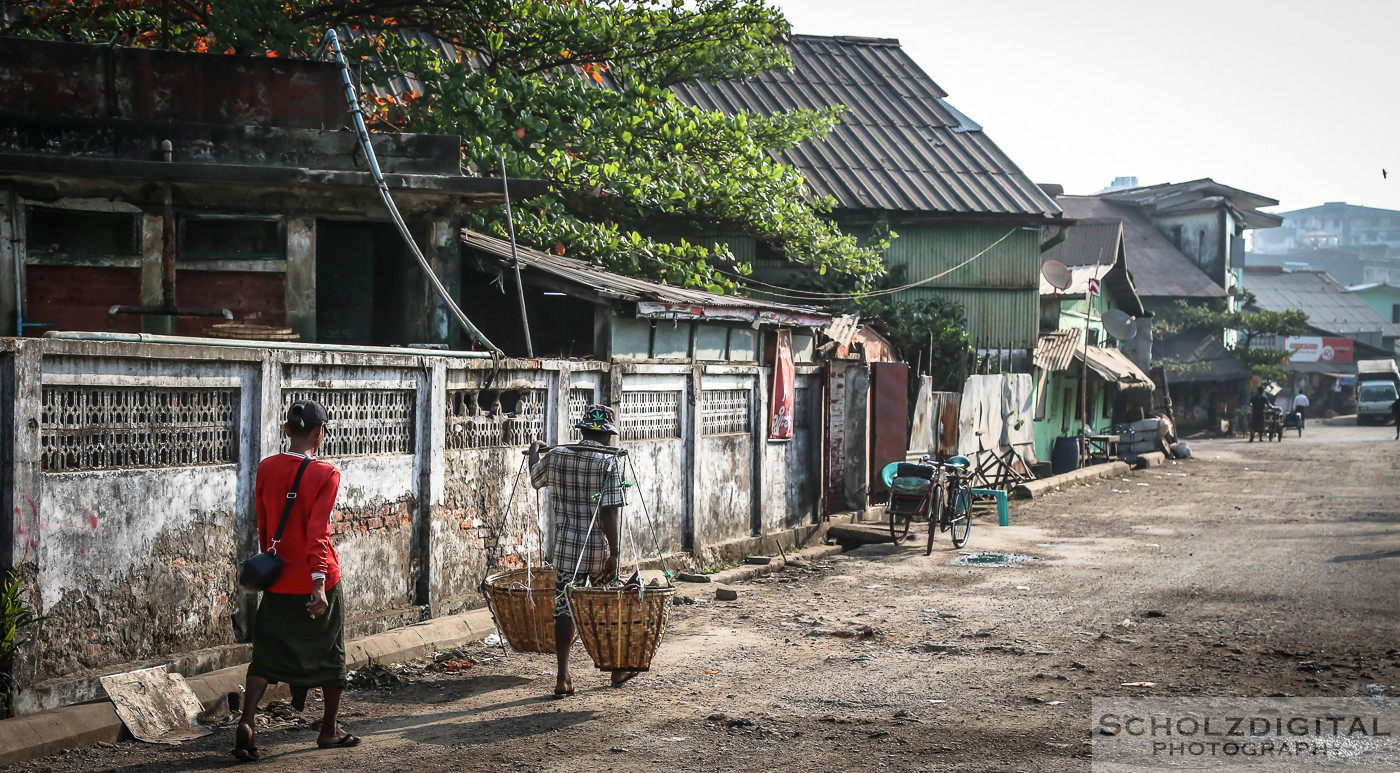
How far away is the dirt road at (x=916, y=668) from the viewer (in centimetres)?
562

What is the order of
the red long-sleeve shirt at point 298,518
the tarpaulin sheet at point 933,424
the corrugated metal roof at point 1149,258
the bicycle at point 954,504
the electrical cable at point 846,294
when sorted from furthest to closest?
1. the corrugated metal roof at point 1149,258
2. the electrical cable at point 846,294
3. the tarpaulin sheet at point 933,424
4. the bicycle at point 954,504
5. the red long-sleeve shirt at point 298,518

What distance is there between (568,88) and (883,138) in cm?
1291

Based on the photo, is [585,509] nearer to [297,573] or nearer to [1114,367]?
[297,573]

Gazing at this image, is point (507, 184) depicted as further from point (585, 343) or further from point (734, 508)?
point (734, 508)

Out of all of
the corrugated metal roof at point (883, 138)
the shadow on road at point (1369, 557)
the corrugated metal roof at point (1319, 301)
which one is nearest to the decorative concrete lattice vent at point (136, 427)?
the shadow on road at point (1369, 557)

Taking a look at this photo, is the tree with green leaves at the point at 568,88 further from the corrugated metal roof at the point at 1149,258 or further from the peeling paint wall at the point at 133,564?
the corrugated metal roof at the point at 1149,258

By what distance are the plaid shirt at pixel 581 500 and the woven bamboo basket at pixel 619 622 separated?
37 cm

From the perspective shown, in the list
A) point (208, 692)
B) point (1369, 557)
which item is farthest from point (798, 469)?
point (208, 692)

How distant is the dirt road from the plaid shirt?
0.80 metres

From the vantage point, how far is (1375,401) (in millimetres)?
47469

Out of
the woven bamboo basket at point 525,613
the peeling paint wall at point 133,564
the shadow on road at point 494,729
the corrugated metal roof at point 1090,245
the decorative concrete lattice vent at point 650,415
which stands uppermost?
the corrugated metal roof at point 1090,245

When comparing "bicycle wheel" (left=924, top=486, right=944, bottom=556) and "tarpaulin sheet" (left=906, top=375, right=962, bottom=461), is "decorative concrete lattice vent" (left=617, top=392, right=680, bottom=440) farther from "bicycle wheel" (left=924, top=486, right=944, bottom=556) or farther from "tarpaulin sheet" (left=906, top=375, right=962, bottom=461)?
"tarpaulin sheet" (left=906, top=375, right=962, bottom=461)

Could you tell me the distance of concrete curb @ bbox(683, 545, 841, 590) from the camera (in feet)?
36.5

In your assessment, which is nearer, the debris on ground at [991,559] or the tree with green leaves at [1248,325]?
the debris on ground at [991,559]
